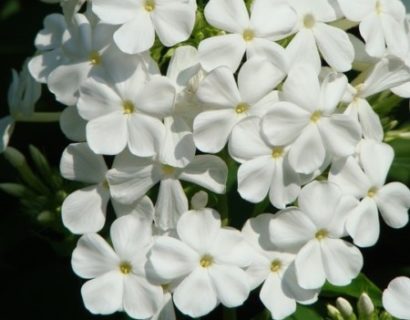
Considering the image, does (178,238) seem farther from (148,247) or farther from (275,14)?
(275,14)

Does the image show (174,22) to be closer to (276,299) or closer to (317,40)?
(317,40)

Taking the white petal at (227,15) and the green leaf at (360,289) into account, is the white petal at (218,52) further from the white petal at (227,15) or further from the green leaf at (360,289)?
the green leaf at (360,289)

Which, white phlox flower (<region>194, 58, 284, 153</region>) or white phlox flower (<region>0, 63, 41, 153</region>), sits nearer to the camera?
white phlox flower (<region>194, 58, 284, 153</region>)

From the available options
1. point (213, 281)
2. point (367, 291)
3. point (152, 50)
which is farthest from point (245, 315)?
point (152, 50)

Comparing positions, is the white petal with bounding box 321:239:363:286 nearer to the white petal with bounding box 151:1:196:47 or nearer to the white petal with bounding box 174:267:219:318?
the white petal with bounding box 174:267:219:318

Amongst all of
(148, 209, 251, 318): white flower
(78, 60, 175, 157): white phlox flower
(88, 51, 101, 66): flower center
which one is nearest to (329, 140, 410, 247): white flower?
(148, 209, 251, 318): white flower

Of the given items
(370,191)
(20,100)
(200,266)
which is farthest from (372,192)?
(20,100)
